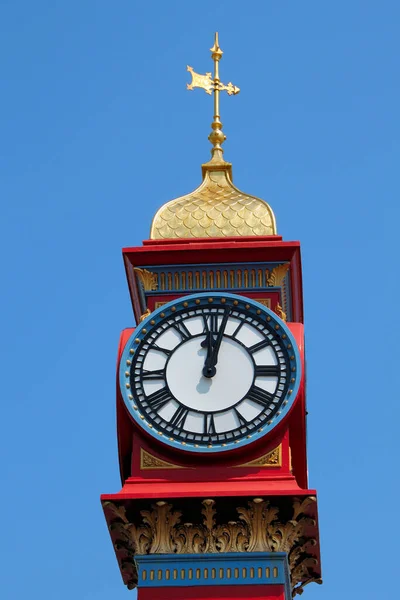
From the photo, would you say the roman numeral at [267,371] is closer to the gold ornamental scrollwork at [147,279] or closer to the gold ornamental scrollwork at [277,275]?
the gold ornamental scrollwork at [277,275]

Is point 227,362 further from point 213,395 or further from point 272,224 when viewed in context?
point 272,224

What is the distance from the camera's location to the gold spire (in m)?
31.1

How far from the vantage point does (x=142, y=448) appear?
2930 centimetres

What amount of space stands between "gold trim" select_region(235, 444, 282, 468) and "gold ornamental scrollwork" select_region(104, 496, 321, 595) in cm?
68

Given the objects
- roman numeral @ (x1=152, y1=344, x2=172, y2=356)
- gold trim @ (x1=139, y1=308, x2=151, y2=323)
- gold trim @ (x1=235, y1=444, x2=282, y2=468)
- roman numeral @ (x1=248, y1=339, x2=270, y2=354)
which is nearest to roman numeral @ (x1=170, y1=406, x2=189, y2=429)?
roman numeral @ (x1=152, y1=344, x2=172, y2=356)

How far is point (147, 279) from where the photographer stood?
3066 centimetres

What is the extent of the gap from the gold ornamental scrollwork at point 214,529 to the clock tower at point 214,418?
17 mm

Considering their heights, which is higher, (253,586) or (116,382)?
(116,382)

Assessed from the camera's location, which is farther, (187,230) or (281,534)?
(187,230)

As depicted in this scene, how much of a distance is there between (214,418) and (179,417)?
443 millimetres

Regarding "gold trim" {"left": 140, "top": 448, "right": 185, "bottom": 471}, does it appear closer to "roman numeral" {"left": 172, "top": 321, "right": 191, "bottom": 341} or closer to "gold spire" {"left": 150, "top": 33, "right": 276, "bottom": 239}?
"roman numeral" {"left": 172, "top": 321, "right": 191, "bottom": 341}

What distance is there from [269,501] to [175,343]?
263 centimetres

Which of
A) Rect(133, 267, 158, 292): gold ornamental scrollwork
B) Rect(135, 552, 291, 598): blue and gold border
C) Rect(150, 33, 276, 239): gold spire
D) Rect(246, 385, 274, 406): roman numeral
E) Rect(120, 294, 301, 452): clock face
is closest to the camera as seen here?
Rect(135, 552, 291, 598): blue and gold border

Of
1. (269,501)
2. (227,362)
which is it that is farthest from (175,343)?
(269,501)
